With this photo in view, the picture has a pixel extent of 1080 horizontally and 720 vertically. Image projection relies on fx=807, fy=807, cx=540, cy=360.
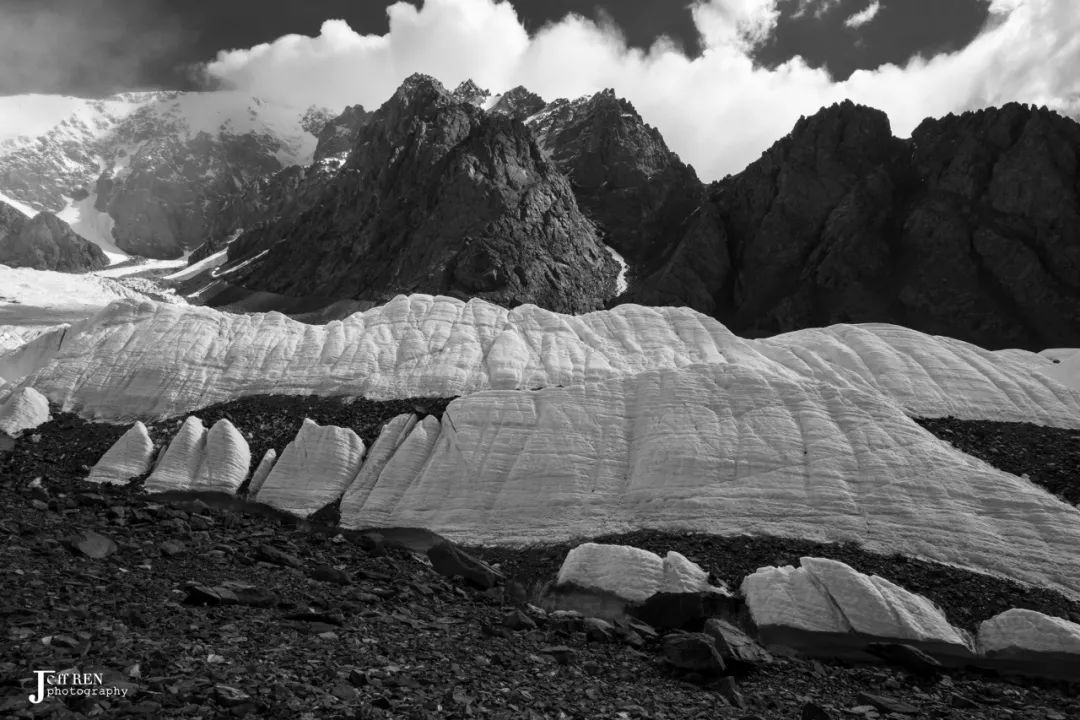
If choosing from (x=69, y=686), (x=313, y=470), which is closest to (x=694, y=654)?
(x=69, y=686)

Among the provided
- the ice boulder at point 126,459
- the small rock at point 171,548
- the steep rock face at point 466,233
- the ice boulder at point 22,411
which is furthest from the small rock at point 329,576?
the steep rock face at point 466,233

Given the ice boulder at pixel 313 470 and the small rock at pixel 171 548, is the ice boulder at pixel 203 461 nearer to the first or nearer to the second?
the ice boulder at pixel 313 470

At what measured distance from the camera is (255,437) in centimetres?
3634

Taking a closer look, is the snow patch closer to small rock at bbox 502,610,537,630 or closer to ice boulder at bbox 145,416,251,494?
ice boulder at bbox 145,416,251,494

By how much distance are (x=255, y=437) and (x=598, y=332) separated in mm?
21659

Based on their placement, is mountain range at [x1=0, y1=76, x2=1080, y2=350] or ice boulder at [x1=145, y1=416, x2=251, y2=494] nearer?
ice boulder at [x1=145, y1=416, x2=251, y2=494]

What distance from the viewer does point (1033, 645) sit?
19859mm

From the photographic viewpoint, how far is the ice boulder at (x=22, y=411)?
38.4 metres

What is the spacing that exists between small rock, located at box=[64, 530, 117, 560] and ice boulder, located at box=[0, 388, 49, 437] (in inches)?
940

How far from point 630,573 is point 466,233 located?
14156 cm

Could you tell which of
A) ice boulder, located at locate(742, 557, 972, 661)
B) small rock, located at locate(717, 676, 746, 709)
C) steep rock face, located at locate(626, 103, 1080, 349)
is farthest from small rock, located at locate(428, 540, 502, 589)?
steep rock face, located at locate(626, 103, 1080, 349)

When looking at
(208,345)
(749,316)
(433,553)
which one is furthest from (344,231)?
(433,553)

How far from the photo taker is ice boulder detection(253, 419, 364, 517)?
3188 centimetres

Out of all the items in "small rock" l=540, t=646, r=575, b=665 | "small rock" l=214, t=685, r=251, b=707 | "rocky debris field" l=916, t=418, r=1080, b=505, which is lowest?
"small rock" l=540, t=646, r=575, b=665
